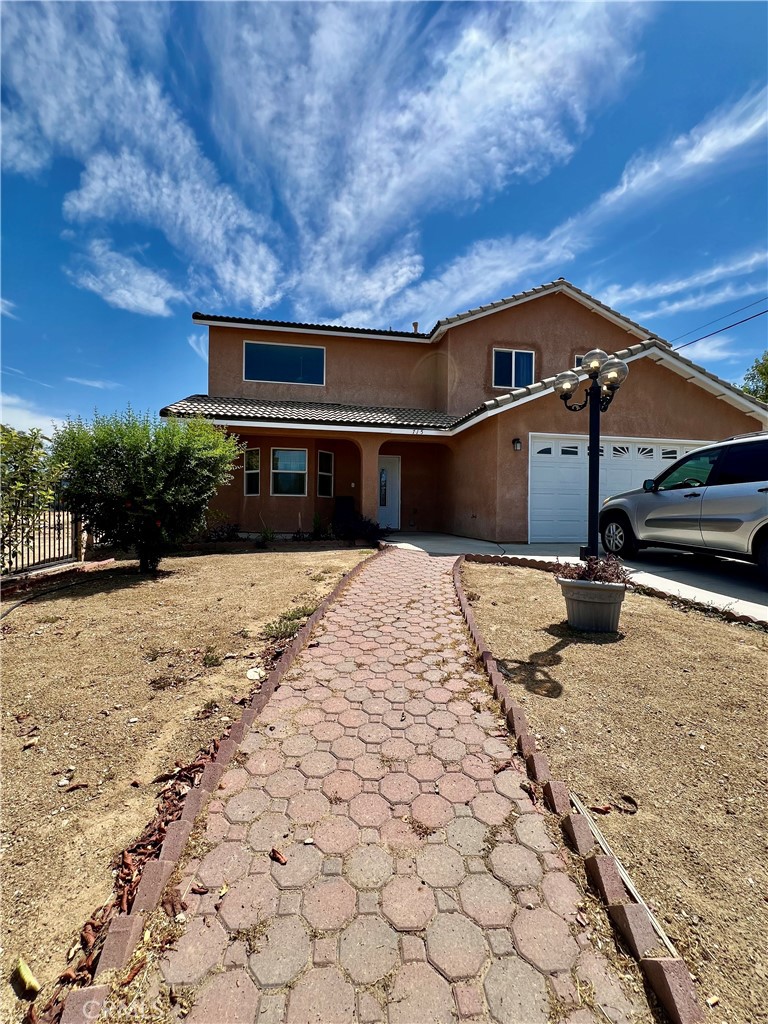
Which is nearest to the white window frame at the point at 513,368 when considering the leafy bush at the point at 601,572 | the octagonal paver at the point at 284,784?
the leafy bush at the point at 601,572

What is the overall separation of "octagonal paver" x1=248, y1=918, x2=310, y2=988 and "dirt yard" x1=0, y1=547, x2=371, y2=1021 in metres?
0.76

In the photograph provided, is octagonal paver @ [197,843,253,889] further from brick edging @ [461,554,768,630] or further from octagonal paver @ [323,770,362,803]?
brick edging @ [461,554,768,630]

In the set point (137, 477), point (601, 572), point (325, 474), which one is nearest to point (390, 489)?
point (325, 474)

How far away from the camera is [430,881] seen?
1869 mm

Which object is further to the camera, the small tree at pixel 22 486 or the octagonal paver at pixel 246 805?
the small tree at pixel 22 486

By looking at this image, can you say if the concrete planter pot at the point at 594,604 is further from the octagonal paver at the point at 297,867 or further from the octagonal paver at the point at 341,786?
the octagonal paver at the point at 297,867

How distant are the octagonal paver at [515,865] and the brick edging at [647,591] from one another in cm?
474

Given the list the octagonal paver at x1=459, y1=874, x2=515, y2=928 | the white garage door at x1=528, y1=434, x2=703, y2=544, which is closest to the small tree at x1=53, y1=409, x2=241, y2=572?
the octagonal paver at x1=459, y1=874, x2=515, y2=928

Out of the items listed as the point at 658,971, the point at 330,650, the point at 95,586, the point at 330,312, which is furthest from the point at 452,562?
the point at 330,312

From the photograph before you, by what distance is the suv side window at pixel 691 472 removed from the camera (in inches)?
272

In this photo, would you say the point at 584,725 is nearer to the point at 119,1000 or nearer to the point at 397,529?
the point at 119,1000

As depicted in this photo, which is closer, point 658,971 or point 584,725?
point 658,971

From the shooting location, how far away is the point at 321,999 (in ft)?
4.67

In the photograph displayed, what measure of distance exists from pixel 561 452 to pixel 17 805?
38.6 feet
